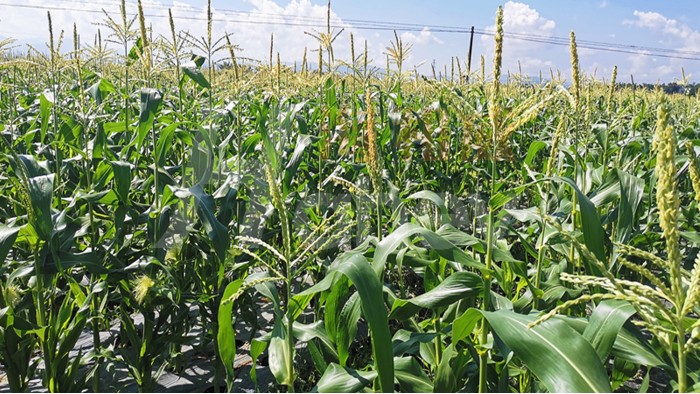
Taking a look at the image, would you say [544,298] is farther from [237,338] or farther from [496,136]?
[237,338]

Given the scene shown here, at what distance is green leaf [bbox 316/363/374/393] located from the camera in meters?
1.65

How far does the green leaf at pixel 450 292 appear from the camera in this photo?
1732mm

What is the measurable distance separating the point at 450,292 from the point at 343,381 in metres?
0.47

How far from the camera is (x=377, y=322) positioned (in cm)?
135

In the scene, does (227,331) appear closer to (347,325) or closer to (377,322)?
(347,325)

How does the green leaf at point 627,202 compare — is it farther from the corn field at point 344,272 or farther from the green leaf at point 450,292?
the green leaf at point 450,292

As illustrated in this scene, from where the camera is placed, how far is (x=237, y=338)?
11.1 feet

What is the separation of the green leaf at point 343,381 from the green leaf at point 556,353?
53 centimetres

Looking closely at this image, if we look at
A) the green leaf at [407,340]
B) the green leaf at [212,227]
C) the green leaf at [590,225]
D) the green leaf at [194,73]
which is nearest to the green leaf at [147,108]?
the green leaf at [194,73]

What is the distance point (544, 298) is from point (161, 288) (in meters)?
1.88

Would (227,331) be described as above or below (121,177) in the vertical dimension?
below

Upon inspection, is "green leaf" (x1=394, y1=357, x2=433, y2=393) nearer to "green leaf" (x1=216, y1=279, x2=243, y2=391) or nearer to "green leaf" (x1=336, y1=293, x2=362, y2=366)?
"green leaf" (x1=336, y1=293, x2=362, y2=366)

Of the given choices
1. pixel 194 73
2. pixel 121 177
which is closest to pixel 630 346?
pixel 121 177

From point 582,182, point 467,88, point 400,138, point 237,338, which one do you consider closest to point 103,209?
point 237,338
